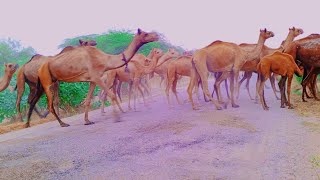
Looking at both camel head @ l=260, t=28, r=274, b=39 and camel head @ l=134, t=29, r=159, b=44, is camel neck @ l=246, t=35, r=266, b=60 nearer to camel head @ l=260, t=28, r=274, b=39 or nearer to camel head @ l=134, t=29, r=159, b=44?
camel head @ l=260, t=28, r=274, b=39

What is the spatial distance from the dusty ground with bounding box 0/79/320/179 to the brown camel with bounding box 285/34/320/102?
4469mm

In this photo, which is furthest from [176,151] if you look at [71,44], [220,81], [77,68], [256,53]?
[71,44]

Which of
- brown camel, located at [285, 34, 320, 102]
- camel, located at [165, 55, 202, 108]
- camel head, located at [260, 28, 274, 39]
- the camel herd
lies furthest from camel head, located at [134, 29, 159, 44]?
brown camel, located at [285, 34, 320, 102]

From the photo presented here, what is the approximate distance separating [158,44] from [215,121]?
86.5ft

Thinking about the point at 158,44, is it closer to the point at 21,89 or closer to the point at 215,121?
the point at 21,89

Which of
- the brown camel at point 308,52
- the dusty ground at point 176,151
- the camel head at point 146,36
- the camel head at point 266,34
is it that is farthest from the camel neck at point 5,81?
the brown camel at point 308,52

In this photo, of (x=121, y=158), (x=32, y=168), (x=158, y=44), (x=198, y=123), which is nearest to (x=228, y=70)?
(x=198, y=123)

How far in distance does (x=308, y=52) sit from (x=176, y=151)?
8552 mm

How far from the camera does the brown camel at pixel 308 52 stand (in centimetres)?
1267

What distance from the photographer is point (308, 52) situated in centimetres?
1279

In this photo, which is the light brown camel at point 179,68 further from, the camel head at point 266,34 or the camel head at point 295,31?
the camel head at point 295,31

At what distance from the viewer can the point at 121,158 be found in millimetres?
5781

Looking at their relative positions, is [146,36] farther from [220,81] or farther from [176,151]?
[176,151]

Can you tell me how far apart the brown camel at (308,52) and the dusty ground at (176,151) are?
4469 millimetres
